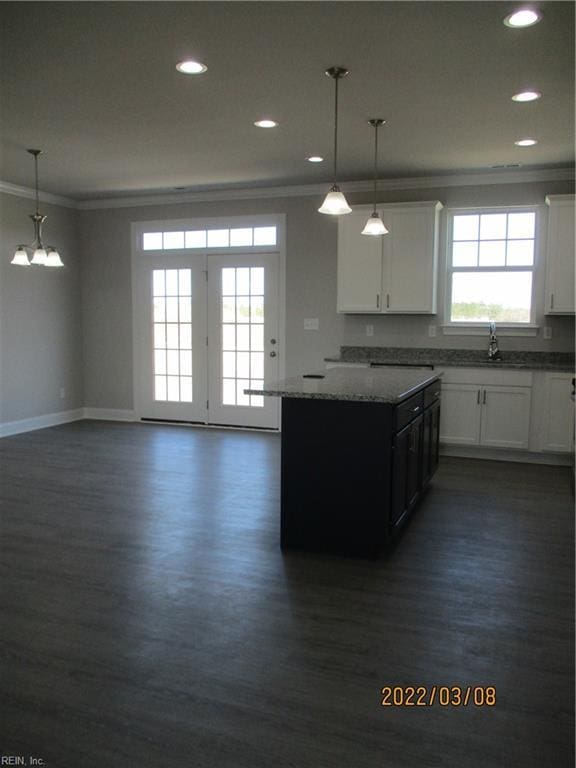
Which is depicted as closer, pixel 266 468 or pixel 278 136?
pixel 278 136

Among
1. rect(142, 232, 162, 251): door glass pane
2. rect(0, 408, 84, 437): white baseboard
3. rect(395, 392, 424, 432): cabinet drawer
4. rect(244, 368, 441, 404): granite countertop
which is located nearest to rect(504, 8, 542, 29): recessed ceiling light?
rect(244, 368, 441, 404): granite countertop

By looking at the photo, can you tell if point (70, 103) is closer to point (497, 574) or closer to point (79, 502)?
point (79, 502)

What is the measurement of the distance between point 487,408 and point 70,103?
13.9 feet

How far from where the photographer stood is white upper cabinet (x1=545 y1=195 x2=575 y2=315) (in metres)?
5.68

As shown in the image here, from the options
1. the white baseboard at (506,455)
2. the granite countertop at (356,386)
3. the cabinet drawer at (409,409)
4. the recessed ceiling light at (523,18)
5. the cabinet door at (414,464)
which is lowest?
the white baseboard at (506,455)

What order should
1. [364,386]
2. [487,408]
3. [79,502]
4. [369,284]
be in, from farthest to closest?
[369,284]
[487,408]
[79,502]
[364,386]

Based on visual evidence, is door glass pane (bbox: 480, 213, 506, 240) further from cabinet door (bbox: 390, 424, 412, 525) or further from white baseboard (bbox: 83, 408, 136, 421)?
white baseboard (bbox: 83, 408, 136, 421)

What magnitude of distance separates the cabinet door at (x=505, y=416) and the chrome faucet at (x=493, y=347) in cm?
47

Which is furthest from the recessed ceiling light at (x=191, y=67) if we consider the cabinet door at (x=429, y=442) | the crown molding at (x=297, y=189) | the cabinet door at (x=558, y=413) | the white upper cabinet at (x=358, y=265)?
the cabinet door at (x=558, y=413)

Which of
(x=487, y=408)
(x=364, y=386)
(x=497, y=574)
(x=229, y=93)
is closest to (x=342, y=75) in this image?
(x=229, y=93)

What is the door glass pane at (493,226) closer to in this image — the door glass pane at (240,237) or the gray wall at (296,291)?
the gray wall at (296,291)

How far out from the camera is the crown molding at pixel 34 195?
263 inches

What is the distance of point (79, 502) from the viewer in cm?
452

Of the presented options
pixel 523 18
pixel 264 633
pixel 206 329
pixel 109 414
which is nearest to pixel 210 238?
pixel 206 329
